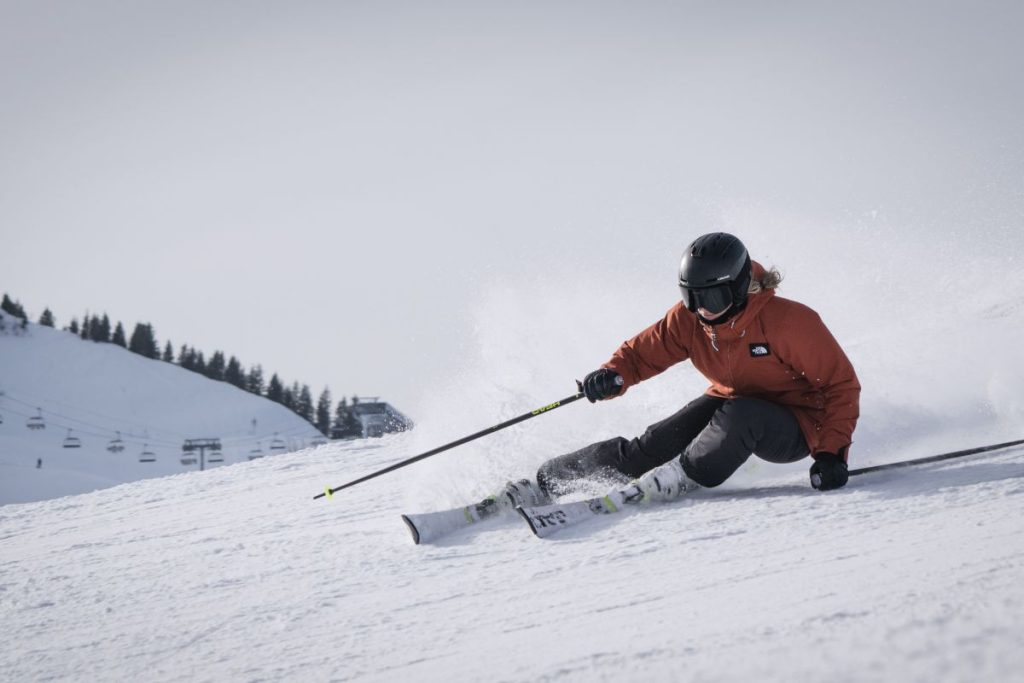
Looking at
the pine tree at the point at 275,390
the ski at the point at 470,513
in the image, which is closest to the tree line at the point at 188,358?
the pine tree at the point at 275,390

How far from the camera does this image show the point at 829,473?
9.94ft

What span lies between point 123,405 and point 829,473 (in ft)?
293

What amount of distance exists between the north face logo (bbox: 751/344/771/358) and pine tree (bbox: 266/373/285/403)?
89699 mm

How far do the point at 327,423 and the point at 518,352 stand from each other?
78167 mm

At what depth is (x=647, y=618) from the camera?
2070 millimetres

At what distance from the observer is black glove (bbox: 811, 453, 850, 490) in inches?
119

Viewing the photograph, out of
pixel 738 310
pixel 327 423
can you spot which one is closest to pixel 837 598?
pixel 738 310

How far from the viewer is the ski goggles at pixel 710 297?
3.13 metres

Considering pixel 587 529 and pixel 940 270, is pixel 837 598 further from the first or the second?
pixel 940 270

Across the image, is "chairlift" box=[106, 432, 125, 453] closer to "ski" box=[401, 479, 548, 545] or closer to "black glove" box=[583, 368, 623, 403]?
"ski" box=[401, 479, 548, 545]

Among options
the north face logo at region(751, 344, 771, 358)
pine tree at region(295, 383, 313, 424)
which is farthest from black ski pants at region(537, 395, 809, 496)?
pine tree at region(295, 383, 313, 424)

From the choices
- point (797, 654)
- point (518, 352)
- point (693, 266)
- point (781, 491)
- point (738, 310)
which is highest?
point (518, 352)

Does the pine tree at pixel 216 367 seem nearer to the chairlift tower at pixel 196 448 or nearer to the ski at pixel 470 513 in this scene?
the chairlift tower at pixel 196 448

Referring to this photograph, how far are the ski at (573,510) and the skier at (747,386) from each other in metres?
0.09
